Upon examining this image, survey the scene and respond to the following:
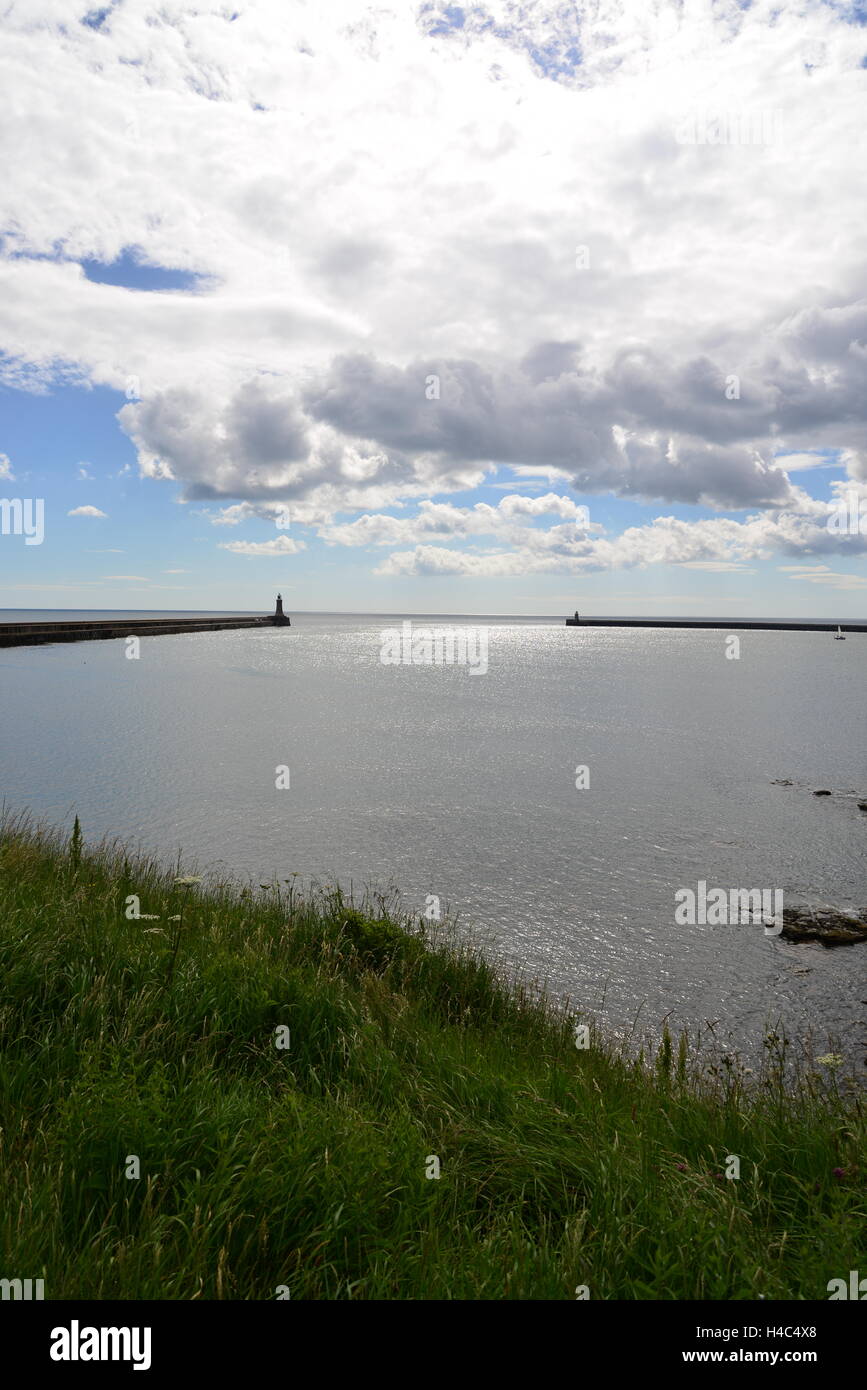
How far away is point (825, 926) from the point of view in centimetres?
1717

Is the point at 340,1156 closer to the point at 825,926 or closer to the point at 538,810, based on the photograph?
the point at 825,926

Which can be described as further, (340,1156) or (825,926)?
(825,926)

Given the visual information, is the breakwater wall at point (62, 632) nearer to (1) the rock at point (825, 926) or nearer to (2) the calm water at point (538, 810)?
(2) the calm water at point (538, 810)

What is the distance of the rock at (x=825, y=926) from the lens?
16375mm

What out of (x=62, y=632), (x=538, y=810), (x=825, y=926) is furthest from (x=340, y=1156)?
(x=62, y=632)

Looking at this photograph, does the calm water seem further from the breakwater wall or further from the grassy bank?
the breakwater wall

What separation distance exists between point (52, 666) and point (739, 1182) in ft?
317

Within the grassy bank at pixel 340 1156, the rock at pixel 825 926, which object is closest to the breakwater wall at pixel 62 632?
the rock at pixel 825 926

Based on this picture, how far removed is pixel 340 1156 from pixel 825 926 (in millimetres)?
15495

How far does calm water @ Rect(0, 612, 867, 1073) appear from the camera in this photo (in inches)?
591

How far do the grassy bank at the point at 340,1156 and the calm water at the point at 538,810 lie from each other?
6761 millimetres

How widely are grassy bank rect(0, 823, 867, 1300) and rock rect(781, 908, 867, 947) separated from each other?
383 inches
